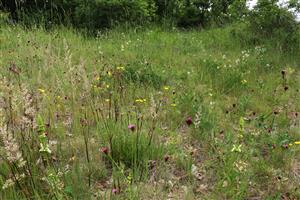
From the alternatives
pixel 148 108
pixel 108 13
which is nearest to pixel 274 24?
pixel 108 13

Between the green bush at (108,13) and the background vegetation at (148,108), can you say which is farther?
the green bush at (108,13)

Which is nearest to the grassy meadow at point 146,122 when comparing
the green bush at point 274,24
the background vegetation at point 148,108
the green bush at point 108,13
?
the background vegetation at point 148,108

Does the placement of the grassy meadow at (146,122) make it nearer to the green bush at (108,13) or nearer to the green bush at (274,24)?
the green bush at (274,24)

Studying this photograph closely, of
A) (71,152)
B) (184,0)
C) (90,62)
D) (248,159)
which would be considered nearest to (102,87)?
(90,62)

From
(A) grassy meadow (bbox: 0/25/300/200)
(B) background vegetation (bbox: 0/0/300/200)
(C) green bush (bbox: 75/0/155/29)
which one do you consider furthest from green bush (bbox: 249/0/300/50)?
(C) green bush (bbox: 75/0/155/29)

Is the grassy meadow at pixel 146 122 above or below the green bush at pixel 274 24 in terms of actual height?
below

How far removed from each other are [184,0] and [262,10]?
2.45 metres

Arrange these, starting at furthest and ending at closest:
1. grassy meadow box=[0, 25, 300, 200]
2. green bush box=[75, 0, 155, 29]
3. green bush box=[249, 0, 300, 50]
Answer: green bush box=[75, 0, 155, 29] → green bush box=[249, 0, 300, 50] → grassy meadow box=[0, 25, 300, 200]

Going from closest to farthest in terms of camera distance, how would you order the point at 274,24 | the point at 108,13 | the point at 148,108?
the point at 148,108 < the point at 274,24 < the point at 108,13

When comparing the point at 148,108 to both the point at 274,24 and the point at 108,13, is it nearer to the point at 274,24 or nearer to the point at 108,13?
the point at 274,24

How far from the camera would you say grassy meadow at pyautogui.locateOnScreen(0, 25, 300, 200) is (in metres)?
Answer: 2.51

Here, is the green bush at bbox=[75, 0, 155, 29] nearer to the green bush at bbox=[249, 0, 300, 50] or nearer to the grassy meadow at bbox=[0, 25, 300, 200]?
the grassy meadow at bbox=[0, 25, 300, 200]

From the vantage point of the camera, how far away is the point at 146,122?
3410mm

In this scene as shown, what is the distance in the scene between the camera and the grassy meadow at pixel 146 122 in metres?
2.51
